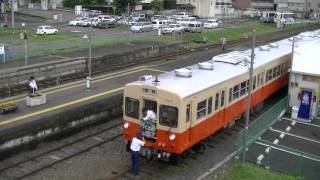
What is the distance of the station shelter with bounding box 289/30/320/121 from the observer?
22.0 meters

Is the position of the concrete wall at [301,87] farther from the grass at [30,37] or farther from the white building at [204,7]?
the white building at [204,7]

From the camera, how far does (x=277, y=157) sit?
1662 centimetres

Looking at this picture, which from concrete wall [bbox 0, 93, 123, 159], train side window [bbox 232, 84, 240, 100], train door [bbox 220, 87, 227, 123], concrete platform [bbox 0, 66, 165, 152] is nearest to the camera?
concrete wall [bbox 0, 93, 123, 159]

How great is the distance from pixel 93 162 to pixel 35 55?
19579mm

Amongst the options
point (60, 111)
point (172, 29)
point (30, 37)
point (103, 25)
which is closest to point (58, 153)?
point (60, 111)

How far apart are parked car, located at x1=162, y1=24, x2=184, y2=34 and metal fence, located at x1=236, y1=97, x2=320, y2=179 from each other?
3591 cm

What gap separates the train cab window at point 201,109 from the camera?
15398mm

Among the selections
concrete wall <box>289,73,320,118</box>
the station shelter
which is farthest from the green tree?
→ concrete wall <box>289,73,320,118</box>

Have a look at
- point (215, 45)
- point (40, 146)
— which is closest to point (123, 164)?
point (40, 146)

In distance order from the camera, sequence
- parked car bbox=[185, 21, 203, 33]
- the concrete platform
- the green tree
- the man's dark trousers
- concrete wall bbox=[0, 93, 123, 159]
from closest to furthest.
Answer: the man's dark trousers
concrete wall bbox=[0, 93, 123, 159]
the concrete platform
parked car bbox=[185, 21, 203, 33]
the green tree

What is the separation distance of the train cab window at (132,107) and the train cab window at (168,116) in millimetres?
990

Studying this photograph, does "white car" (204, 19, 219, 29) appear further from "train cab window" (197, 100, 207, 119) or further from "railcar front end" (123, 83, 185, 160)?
"railcar front end" (123, 83, 185, 160)

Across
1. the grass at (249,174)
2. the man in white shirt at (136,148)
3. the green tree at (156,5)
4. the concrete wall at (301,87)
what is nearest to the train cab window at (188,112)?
the man in white shirt at (136,148)

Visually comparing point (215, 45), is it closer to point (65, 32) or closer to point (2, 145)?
point (65, 32)
